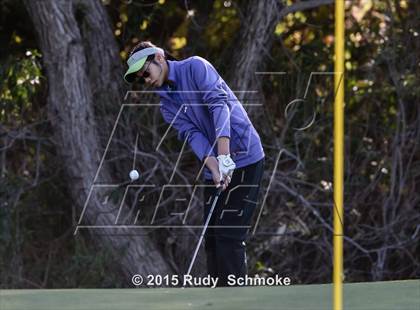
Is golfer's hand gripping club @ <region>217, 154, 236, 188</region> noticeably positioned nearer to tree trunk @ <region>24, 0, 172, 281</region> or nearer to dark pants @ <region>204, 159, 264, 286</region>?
dark pants @ <region>204, 159, 264, 286</region>

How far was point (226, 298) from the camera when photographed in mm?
4934

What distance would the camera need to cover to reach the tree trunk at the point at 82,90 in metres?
8.52

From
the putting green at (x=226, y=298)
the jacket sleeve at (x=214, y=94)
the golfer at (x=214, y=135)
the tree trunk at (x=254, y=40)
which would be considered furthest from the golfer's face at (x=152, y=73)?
the tree trunk at (x=254, y=40)

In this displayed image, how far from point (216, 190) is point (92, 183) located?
10.8 ft

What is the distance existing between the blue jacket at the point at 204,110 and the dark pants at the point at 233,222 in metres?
0.08

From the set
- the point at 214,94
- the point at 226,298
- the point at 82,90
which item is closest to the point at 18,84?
the point at 82,90

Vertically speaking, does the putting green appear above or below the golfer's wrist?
below

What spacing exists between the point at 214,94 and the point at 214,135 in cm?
27

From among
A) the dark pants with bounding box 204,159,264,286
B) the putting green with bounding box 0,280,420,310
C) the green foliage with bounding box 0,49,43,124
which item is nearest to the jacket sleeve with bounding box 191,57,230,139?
the dark pants with bounding box 204,159,264,286

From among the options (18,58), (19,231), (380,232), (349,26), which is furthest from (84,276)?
(349,26)

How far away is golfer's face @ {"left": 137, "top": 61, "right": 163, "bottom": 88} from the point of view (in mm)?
5715

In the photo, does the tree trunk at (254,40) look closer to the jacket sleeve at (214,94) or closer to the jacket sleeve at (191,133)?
the jacket sleeve at (191,133)

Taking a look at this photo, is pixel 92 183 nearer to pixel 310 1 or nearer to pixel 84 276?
pixel 84 276

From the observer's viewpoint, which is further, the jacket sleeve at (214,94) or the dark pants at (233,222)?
the dark pants at (233,222)
